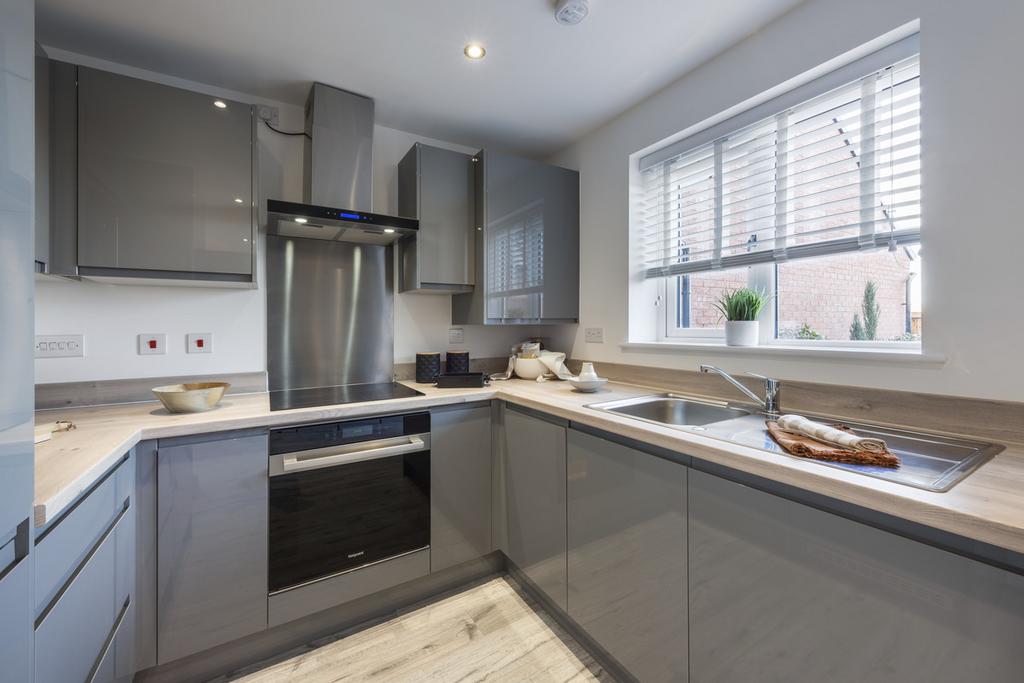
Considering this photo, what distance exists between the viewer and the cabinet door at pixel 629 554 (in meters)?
1.23

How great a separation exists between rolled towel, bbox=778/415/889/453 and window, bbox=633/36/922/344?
592 millimetres

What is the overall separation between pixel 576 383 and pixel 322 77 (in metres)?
1.84

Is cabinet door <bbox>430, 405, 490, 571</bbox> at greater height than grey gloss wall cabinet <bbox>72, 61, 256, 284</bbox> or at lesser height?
lesser

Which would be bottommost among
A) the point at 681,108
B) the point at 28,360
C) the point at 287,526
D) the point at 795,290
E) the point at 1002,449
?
the point at 287,526

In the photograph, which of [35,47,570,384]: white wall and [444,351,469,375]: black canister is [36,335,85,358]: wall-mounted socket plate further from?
[444,351,469,375]: black canister

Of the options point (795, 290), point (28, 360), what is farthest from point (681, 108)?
point (28, 360)

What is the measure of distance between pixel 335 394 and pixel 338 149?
46.7 inches

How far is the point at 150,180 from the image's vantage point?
5.33ft

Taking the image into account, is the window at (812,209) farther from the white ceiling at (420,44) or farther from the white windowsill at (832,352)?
the white ceiling at (420,44)

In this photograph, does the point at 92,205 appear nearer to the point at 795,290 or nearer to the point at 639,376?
the point at 639,376

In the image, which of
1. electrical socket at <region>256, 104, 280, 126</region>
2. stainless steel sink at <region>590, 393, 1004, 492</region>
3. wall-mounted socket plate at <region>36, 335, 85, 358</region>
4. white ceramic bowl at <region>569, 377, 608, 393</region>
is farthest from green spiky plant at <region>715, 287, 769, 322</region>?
wall-mounted socket plate at <region>36, 335, 85, 358</region>

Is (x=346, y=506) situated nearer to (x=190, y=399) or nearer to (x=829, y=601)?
(x=190, y=399)

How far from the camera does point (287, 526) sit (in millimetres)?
1610

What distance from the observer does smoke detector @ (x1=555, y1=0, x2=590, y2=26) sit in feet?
4.85
